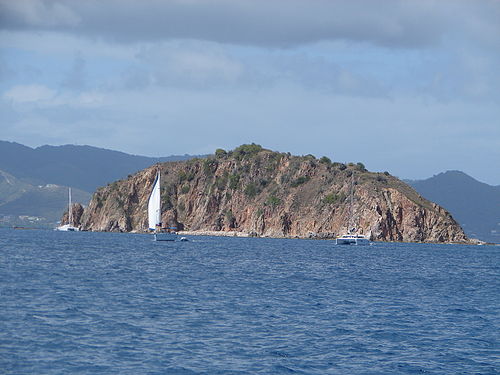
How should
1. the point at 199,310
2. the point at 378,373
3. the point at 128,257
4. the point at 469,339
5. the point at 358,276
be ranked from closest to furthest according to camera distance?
the point at 378,373, the point at 469,339, the point at 199,310, the point at 358,276, the point at 128,257

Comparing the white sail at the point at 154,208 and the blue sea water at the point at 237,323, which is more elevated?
the white sail at the point at 154,208

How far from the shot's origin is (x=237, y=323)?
51.8 m

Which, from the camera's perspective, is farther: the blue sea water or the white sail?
the white sail

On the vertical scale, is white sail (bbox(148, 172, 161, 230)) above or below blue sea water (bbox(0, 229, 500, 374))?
above

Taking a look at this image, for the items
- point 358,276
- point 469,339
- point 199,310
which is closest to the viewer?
point 469,339

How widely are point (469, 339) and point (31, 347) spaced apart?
84.8 ft

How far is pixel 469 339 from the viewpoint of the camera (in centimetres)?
4988

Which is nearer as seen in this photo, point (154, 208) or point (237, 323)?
point (237, 323)

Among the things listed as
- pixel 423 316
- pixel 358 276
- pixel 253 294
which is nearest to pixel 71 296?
pixel 253 294

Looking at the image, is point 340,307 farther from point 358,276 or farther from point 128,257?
point 128,257

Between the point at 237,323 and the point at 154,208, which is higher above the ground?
the point at 154,208

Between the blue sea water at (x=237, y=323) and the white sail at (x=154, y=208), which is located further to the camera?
the white sail at (x=154, y=208)

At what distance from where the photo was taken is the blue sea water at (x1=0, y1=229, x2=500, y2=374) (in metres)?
40.8

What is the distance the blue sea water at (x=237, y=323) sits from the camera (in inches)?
1604
